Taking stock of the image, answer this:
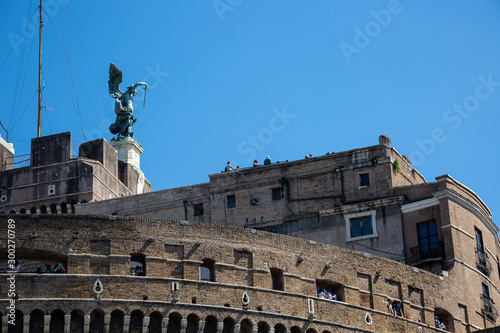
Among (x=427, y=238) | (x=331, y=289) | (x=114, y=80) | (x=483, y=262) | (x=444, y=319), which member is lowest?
(x=444, y=319)

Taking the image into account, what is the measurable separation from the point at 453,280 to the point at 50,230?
21696 mm

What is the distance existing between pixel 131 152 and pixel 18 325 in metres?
32.8

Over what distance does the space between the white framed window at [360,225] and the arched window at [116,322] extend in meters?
19.2

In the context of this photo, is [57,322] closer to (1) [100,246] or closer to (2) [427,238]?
(1) [100,246]

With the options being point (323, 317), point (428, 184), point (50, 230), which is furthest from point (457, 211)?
point (50, 230)

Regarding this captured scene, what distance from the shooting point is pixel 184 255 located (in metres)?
56.9

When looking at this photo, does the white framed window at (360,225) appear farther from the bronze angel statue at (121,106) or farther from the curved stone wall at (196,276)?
the bronze angel statue at (121,106)

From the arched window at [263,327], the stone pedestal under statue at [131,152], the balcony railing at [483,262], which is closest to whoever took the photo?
the arched window at [263,327]

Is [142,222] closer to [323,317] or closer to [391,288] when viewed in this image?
[323,317]

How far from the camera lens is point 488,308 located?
2675 inches

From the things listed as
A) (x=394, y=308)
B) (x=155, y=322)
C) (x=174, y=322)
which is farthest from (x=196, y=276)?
(x=394, y=308)

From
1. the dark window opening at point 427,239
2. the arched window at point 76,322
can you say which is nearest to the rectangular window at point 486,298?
the dark window opening at point 427,239

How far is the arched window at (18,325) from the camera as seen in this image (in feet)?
171

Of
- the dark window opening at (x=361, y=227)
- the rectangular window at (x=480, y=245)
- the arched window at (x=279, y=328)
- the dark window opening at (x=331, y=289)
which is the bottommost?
the arched window at (x=279, y=328)
